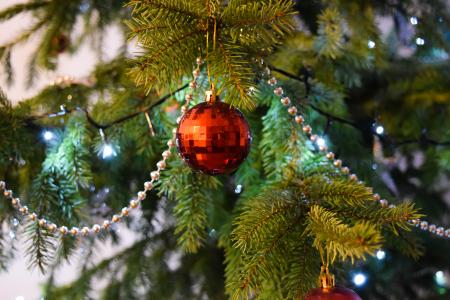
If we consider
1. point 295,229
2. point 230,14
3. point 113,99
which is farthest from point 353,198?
point 113,99

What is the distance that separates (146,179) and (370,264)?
1.01 ft

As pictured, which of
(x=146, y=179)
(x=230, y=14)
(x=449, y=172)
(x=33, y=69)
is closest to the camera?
(x=230, y=14)

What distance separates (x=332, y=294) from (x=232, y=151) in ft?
0.35

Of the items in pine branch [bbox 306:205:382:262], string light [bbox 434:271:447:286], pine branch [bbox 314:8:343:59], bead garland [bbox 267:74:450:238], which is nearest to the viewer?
pine branch [bbox 306:205:382:262]

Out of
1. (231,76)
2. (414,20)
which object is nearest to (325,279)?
(231,76)

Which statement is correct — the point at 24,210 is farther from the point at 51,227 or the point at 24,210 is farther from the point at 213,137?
the point at 213,137

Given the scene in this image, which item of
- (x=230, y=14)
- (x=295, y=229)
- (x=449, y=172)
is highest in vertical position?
(x=449, y=172)

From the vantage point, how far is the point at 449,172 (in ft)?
2.78

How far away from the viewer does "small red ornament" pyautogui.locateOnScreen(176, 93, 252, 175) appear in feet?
1.15

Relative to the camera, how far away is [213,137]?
350 mm

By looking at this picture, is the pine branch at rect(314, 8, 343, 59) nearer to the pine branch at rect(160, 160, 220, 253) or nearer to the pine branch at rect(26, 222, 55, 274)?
the pine branch at rect(160, 160, 220, 253)

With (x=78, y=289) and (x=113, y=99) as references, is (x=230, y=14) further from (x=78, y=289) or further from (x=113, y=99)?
(x=78, y=289)

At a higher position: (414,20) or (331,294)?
(414,20)

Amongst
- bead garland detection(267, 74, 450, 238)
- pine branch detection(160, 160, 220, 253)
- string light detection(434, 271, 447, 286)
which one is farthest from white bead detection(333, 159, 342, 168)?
string light detection(434, 271, 447, 286)
